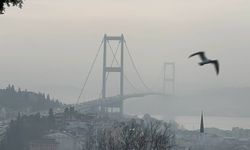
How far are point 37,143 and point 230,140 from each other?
44.6m

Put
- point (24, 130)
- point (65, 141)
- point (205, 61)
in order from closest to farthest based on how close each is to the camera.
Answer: point (205, 61)
point (24, 130)
point (65, 141)

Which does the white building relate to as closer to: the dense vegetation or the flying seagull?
the dense vegetation

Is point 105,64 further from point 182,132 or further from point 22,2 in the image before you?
point 22,2

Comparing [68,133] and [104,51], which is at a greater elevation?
[104,51]

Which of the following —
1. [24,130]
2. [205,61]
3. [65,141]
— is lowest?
[65,141]

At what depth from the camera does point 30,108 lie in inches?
5738

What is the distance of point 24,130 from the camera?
93.9m

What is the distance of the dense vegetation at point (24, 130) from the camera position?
279 ft

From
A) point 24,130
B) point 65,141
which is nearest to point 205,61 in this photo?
point 24,130

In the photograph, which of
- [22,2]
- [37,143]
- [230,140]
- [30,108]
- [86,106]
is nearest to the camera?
[22,2]

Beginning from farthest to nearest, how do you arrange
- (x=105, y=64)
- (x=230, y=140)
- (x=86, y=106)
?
1. (x=230, y=140)
2. (x=86, y=106)
3. (x=105, y=64)

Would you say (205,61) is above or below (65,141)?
above

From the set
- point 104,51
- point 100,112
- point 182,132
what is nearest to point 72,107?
point 100,112

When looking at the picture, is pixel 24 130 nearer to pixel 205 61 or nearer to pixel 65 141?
pixel 65 141
